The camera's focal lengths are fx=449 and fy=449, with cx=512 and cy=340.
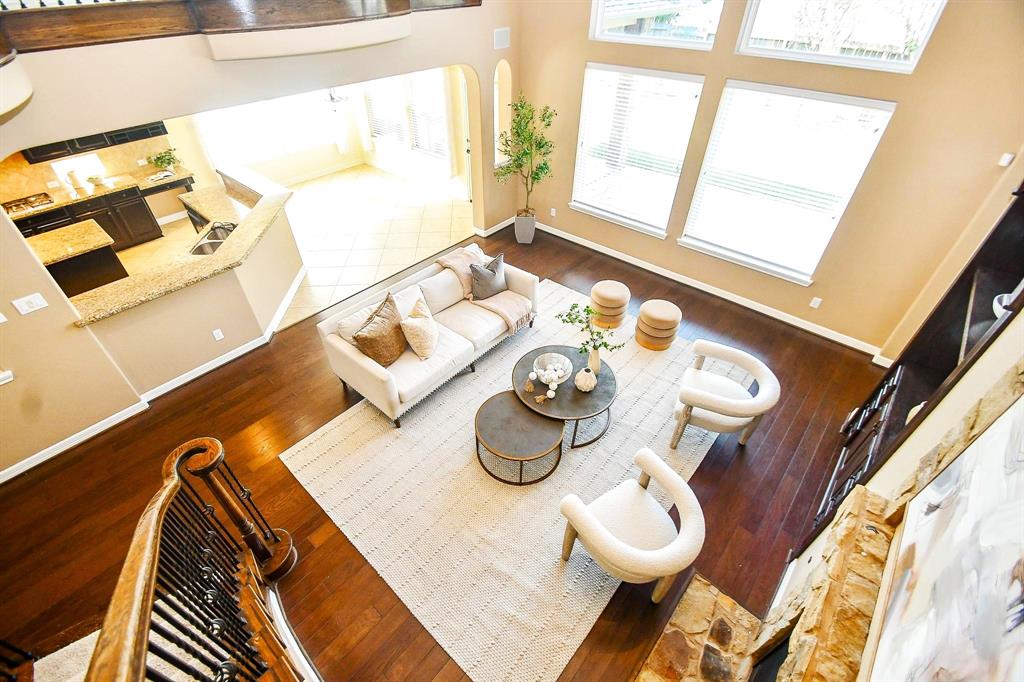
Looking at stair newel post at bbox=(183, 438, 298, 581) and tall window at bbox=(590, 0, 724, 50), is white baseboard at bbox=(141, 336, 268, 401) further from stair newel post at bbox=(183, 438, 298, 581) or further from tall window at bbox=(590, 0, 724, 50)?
tall window at bbox=(590, 0, 724, 50)

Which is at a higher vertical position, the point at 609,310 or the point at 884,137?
the point at 884,137

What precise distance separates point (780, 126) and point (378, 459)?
506 cm

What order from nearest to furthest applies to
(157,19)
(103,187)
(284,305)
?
(157,19) < (284,305) < (103,187)

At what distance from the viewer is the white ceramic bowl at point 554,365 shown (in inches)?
153

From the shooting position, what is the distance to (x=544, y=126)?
6.32 metres

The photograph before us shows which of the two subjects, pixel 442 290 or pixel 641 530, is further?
pixel 442 290

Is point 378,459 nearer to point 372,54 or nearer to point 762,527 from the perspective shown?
point 762,527

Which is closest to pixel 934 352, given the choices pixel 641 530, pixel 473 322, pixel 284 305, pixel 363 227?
pixel 641 530

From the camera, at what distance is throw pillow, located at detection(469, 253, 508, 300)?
482 centimetres

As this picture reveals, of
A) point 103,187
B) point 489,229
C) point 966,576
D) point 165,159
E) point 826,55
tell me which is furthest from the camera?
point 489,229

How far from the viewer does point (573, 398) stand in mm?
3826

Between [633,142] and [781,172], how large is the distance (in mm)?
1762

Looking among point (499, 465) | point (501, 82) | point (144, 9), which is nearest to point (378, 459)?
point (499, 465)

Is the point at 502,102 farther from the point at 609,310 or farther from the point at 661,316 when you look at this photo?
the point at 661,316
